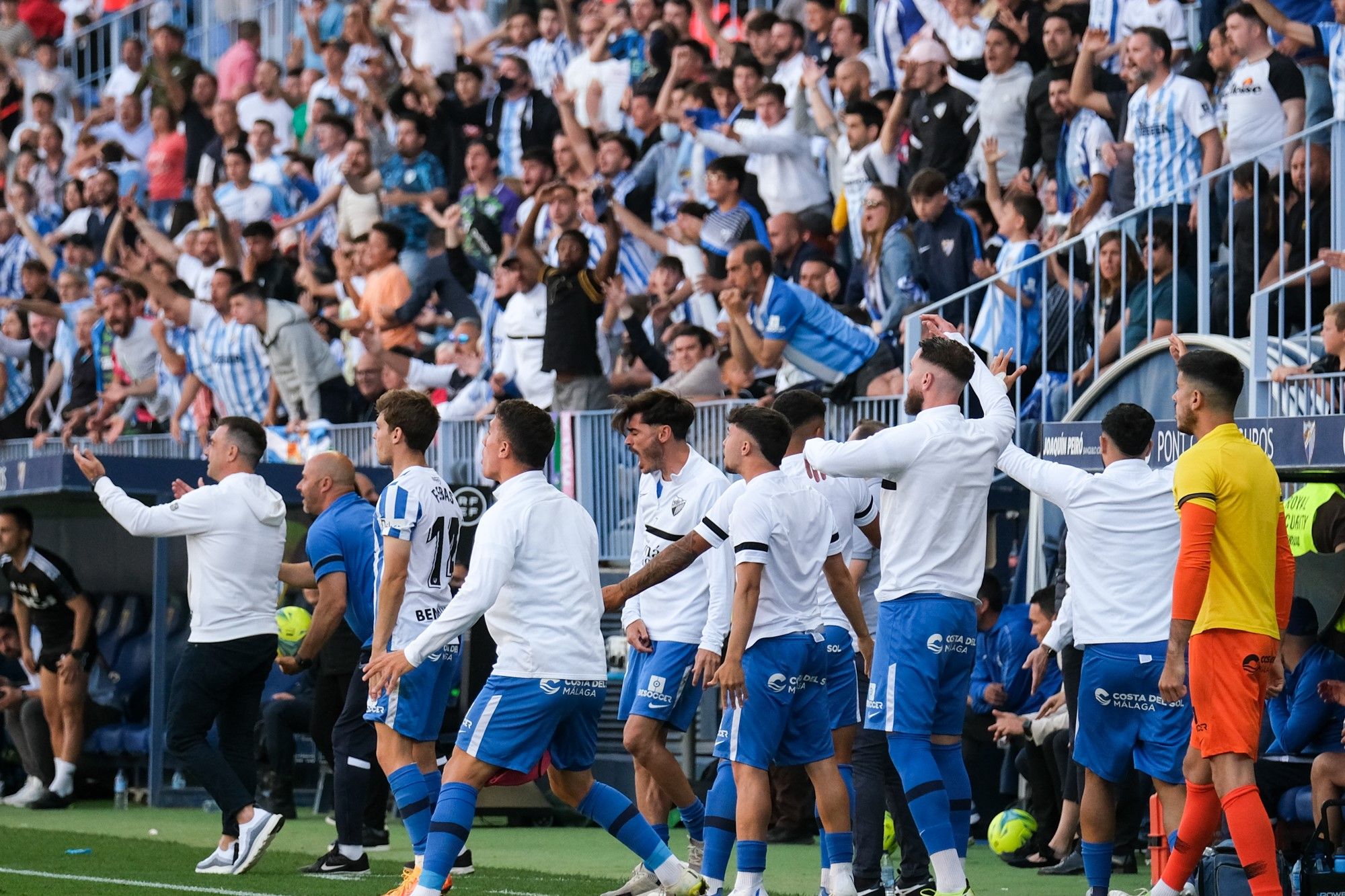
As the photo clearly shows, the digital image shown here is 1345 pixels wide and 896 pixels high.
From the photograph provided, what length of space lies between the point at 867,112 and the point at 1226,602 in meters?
8.74

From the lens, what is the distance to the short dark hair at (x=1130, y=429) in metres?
8.14

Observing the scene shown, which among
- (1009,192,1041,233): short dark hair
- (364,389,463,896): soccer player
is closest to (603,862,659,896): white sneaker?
(364,389,463,896): soccer player

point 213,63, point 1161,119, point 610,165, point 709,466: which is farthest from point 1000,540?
point 213,63

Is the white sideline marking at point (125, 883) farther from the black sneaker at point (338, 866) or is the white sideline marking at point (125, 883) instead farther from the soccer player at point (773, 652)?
the soccer player at point (773, 652)

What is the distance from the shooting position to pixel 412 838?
8.62m

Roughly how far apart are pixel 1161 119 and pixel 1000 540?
296 cm

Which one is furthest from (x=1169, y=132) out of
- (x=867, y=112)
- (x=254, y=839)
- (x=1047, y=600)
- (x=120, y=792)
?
(x=120, y=792)

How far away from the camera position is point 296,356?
56.4ft

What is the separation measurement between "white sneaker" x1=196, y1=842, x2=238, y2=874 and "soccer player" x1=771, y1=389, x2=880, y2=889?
3.05 metres

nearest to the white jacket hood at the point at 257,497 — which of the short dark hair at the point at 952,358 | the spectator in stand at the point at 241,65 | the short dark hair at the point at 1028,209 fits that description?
the short dark hair at the point at 952,358

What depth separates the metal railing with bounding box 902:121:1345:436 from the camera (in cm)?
1127

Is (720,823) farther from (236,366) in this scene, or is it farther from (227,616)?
(236,366)

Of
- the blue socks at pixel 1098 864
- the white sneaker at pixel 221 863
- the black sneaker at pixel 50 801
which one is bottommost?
the black sneaker at pixel 50 801

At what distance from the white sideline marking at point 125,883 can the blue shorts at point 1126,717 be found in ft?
11.8
